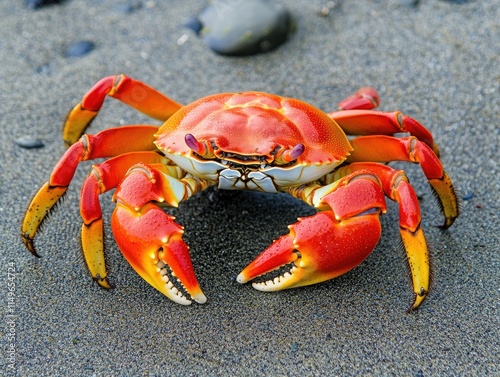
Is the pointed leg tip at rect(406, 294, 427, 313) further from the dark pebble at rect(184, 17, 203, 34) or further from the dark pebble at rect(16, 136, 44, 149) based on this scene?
the dark pebble at rect(184, 17, 203, 34)

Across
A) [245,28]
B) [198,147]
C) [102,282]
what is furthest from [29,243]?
[245,28]

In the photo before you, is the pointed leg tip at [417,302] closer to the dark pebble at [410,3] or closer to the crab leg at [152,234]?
the crab leg at [152,234]

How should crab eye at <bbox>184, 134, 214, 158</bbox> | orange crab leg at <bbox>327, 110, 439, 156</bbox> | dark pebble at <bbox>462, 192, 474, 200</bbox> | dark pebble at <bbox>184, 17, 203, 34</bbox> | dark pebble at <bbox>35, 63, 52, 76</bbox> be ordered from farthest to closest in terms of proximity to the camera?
dark pebble at <bbox>184, 17, 203, 34</bbox>
dark pebble at <bbox>35, 63, 52, 76</bbox>
dark pebble at <bbox>462, 192, 474, 200</bbox>
orange crab leg at <bbox>327, 110, 439, 156</bbox>
crab eye at <bbox>184, 134, 214, 158</bbox>

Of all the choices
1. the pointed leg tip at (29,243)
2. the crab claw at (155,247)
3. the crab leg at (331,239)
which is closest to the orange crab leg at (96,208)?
the crab claw at (155,247)

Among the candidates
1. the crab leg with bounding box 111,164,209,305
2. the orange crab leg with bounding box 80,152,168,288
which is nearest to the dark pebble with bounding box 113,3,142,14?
the orange crab leg with bounding box 80,152,168,288

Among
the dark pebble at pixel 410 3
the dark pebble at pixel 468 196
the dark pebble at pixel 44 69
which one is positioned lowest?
the dark pebble at pixel 468 196
